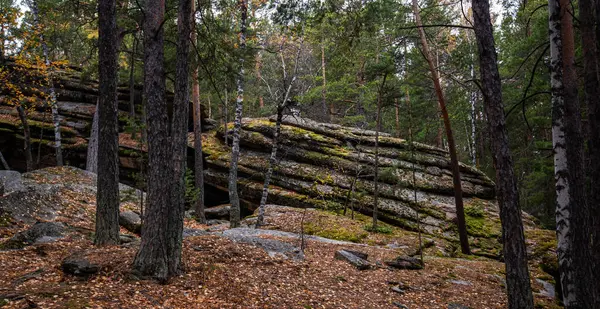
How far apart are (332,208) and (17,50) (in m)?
16.1

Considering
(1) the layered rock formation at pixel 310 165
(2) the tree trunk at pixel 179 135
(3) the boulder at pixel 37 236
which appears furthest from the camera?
(1) the layered rock formation at pixel 310 165

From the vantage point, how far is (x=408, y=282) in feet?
28.2

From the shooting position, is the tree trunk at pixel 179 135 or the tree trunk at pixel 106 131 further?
the tree trunk at pixel 106 131

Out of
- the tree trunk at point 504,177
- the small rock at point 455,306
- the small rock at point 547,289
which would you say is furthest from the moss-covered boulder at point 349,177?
the tree trunk at point 504,177

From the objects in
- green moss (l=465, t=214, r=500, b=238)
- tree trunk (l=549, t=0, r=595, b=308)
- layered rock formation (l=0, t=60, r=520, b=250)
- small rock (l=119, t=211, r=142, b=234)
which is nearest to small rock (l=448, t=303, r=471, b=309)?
tree trunk (l=549, t=0, r=595, b=308)

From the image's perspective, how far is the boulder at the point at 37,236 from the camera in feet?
23.0

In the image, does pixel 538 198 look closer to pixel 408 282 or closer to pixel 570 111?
pixel 408 282

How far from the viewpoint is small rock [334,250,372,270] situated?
30.2 feet

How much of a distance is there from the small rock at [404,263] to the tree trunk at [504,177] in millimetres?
4762

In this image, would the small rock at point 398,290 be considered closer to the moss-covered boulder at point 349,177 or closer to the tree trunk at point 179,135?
the tree trunk at point 179,135

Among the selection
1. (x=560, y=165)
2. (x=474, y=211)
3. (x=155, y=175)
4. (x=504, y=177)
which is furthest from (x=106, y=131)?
(x=474, y=211)

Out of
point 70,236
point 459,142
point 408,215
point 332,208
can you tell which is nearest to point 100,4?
point 70,236

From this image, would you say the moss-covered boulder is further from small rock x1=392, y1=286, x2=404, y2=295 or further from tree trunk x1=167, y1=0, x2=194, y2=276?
tree trunk x1=167, y1=0, x2=194, y2=276

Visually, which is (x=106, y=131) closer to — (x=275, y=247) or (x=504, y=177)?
(x=275, y=247)
